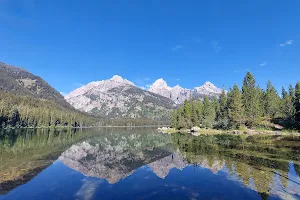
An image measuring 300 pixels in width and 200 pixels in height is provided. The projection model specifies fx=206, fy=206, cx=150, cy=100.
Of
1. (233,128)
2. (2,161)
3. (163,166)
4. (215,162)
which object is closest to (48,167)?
(2,161)

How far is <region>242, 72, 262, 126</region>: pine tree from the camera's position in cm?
10619

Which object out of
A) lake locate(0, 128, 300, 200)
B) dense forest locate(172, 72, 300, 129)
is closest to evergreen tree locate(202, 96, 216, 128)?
dense forest locate(172, 72, 300, 129)

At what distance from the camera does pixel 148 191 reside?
2069 centimetres

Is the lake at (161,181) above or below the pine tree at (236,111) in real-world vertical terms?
below

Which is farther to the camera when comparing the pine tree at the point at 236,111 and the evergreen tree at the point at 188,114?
the evergreen tree at the point at 188,114

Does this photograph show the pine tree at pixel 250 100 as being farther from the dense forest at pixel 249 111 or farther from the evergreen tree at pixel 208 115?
the evergreen tree at pixel 208 115

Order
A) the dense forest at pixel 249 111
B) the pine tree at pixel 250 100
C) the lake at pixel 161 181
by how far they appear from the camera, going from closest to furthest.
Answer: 1. the lake at pixel 161 181
2. the dense forest at pixel 249 111
3. the pine tree at pixel 250 100

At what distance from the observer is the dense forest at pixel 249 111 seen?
101 metres

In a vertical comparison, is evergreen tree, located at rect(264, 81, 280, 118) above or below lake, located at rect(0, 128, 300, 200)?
above

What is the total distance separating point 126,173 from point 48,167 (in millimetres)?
12734

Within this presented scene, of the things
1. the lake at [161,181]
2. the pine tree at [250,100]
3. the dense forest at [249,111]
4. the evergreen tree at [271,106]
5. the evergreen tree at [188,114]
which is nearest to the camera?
the lake at [161,181]

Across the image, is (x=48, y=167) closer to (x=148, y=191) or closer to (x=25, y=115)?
(x=148, y=191)

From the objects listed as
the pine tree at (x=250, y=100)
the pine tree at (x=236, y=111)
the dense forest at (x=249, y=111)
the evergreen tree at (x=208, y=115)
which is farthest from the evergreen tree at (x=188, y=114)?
the pine tree at (x=250, y=100)

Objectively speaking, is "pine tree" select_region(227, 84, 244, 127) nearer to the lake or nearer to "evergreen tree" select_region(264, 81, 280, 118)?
"evergreen tree" select_region(264, 81, 280, 118)
